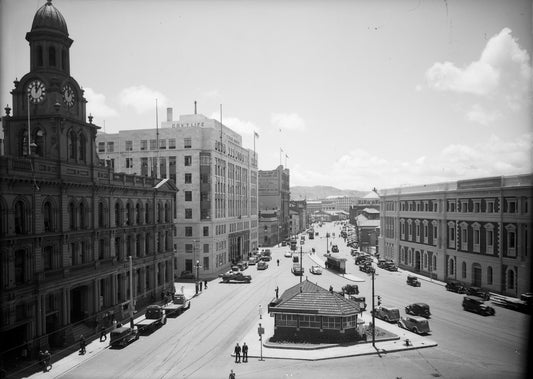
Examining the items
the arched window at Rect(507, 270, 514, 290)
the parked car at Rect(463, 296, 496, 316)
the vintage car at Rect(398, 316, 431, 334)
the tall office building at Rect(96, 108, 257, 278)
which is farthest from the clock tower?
the arched window at Rect(507, 270, 514, 290)

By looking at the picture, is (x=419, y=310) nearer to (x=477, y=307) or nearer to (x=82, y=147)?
(x=477, y=307)

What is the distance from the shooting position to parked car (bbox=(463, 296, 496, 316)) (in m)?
41.8

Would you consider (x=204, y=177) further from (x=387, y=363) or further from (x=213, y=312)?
(x=387, y=363)

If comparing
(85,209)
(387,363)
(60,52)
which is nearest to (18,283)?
(85,209)

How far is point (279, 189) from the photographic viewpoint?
5404 inches

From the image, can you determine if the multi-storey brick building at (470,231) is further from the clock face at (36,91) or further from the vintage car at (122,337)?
the clock face at (36,91)

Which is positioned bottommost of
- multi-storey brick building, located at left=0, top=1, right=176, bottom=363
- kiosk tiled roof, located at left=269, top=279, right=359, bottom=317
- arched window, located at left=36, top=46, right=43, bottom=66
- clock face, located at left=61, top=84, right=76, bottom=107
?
kiosk tiled roof, located at left=269, top=279, right=359, bottom=317

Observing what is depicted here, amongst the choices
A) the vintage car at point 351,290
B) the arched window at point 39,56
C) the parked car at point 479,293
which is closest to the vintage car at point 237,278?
the vintage car at point 351,290

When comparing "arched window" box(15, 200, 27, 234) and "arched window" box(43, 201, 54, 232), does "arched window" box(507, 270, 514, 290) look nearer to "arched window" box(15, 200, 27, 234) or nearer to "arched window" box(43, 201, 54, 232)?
"arched window" box(43, 201, 54, 232)

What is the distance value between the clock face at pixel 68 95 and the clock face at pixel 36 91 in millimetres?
1695

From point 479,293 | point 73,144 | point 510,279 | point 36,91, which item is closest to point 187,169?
point 73,144

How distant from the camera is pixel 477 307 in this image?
4266cm

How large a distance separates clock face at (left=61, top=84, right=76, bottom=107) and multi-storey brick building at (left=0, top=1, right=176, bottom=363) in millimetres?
110

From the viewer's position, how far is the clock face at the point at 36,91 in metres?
36.0
